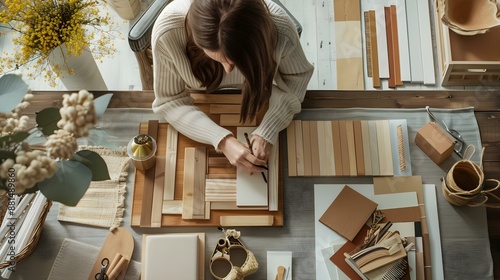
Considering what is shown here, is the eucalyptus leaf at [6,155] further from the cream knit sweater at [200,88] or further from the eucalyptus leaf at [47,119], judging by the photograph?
the cream knit sweater at [200,88]

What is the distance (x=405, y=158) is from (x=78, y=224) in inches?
41.8

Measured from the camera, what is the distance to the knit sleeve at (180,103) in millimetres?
1467

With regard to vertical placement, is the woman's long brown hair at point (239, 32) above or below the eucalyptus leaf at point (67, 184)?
above

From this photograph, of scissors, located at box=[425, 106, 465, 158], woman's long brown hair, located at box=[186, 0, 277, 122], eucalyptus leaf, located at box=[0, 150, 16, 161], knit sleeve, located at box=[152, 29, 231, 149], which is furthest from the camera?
scissors, located at box=[425, 106, 465, 158]

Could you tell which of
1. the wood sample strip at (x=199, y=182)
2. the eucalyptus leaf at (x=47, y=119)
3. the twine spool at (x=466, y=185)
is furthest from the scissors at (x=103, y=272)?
the twine spool at (x=466, y=185)

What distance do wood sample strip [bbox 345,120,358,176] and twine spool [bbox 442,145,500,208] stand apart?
0.28 m

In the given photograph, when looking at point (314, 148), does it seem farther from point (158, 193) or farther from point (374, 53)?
point (374, 53)

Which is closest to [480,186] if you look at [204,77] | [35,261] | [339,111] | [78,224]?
[339,111]

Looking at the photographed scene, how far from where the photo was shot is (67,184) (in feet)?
3.16

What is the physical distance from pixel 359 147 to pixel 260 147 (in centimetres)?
33

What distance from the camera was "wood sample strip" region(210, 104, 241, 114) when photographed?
1623 millimetres

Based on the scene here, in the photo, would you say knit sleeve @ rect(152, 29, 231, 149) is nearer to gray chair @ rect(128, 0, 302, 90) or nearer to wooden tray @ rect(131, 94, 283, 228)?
wooden tray @ rect(131, 94, 283, 228)

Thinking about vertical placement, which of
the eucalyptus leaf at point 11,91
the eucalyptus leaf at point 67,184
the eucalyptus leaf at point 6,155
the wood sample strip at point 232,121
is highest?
the eucalyptus leaf at point 11,91

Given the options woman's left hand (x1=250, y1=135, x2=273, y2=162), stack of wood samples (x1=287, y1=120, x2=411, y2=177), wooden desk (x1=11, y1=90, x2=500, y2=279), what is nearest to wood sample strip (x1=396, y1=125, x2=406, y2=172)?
stack of wood samples (x1=287, y1=120, x2=411, y2=177)
